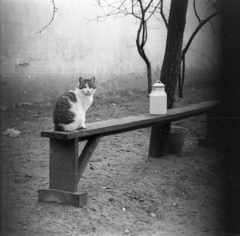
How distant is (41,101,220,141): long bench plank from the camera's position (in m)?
3.46

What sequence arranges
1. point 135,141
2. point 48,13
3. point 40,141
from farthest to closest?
point 135,141 < point 40,141 < point 48,13

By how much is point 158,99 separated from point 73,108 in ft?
4.26

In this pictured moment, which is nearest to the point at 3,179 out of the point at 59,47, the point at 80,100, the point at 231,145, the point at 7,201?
the point at 7,201

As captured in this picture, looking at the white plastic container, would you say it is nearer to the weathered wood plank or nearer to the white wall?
the white wall

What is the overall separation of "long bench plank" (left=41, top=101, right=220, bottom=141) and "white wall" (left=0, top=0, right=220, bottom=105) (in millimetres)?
1186

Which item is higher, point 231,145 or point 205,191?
point 231,145

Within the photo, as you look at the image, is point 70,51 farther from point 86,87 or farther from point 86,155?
point 86,155

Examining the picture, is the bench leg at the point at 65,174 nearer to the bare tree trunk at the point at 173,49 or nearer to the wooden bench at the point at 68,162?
the wooden bench at the point at 68,162

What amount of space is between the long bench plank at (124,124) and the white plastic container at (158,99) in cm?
10

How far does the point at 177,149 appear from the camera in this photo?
5430 millimetres

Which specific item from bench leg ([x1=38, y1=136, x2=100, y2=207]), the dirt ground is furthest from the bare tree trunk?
bench leg ([x1=38, y1=136, x2=100, y2=207])

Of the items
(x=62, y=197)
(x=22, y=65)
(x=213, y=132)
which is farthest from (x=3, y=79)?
(x=213, y=132)

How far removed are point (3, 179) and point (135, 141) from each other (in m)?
2.20

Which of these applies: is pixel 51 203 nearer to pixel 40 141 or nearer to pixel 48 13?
pixel 40 141
